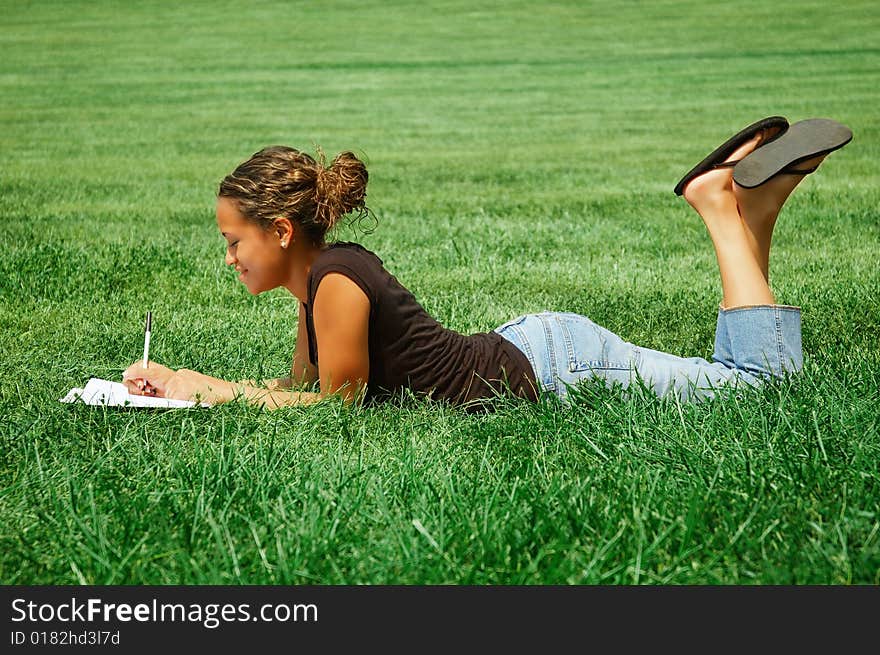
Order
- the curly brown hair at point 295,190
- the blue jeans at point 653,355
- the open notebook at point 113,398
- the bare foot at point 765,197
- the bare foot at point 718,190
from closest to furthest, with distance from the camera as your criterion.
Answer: the open notebook at point 113,398
the curly brown hair at point 295,190
the blue jeans at point 653,355
the bare foot at point 765,197
the bare foot at point 718,190

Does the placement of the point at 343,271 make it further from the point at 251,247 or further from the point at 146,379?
the point at 146,379

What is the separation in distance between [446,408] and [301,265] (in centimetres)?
62

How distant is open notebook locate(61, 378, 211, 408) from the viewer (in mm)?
3123

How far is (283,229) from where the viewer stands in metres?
3.29

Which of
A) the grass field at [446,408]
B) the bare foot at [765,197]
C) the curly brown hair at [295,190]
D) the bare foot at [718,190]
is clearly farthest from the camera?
the bare foot at [718,190]

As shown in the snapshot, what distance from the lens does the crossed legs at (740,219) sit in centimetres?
354

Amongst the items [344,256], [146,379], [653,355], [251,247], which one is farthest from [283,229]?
[653,355]

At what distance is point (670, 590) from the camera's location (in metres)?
2.11

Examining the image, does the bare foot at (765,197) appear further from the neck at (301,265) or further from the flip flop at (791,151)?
the neck at (301,265)

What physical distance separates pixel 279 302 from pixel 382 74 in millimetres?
17407

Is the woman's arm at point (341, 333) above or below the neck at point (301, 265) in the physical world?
below

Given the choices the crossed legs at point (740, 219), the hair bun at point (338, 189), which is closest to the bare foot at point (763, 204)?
the crossed legs at point (740, 219)

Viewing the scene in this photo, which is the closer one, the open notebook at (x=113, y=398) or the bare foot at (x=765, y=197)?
the open notebook at (x=113, y=398)

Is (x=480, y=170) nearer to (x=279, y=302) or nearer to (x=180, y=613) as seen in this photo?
(x=279, y=302)
